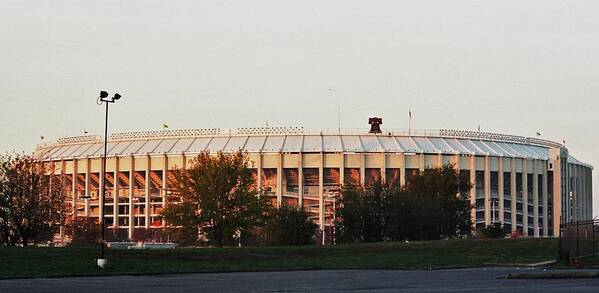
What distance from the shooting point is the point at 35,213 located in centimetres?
7950

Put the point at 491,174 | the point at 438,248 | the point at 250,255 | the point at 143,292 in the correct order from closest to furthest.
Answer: the point at 143,292 → the point at 250,255 → the point at 438,248 → the point at 491,174

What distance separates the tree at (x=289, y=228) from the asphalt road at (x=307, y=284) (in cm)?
4419

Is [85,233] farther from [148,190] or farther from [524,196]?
[524,196]

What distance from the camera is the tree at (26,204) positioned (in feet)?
261

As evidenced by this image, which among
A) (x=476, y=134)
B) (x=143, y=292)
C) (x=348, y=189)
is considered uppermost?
(x=476, y=134)

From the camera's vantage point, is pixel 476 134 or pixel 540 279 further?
pixel 476 134

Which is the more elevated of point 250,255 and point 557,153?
point 557,153

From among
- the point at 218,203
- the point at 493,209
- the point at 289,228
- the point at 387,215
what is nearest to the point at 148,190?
the point at 493,209

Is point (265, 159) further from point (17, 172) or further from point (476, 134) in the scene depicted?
point (17, 172)

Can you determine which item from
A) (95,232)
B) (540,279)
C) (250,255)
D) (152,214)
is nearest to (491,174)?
(152,214)

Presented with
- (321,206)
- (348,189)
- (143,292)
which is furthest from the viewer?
(321,206)

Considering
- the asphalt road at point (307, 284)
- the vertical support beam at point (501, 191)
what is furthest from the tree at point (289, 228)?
the vertical support beam at point (501, 191)

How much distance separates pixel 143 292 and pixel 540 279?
1341 centimetres

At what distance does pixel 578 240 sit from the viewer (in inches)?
1934
